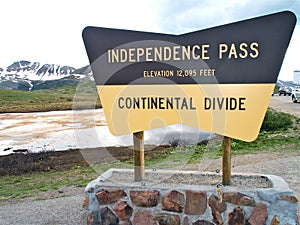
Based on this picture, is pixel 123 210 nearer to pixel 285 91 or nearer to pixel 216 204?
pixel 216 204

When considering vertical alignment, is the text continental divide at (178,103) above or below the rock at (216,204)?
above

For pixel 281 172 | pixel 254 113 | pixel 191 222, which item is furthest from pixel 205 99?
pixel 281 172

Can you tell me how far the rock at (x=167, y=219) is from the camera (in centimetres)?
338

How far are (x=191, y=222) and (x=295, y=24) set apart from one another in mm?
2282

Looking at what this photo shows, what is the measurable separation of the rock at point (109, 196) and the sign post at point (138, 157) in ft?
0.93

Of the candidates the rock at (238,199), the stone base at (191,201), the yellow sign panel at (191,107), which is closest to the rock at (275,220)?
the stone base at (191,201)

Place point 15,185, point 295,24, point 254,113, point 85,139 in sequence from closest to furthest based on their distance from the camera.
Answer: point 295,24 → point 254,113 → point 15,185 → point 85,139

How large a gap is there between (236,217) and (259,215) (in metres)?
0.23

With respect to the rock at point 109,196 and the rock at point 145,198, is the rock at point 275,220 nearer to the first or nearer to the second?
the rock at point 145,198

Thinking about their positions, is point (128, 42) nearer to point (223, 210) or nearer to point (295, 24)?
point (295, 24)

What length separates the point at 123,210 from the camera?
3.51m

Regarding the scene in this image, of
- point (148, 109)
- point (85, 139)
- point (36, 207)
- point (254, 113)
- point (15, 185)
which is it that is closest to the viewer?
point (254, 113)

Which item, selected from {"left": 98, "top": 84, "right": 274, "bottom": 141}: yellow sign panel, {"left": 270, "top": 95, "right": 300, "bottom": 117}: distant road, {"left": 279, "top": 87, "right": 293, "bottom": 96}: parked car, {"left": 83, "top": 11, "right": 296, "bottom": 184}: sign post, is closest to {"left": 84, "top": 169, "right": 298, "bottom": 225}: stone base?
{"left": 83, "top": 11, "right": 296, "bottom": 184}: sign post

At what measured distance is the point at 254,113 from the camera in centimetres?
339
